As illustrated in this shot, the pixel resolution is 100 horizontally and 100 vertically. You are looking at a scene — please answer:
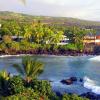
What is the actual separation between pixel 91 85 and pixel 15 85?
14259mm

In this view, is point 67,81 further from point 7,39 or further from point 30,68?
point 7,39

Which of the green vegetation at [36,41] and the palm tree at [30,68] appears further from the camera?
the green vegetation at [36,41]

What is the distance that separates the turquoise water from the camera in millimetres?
45938

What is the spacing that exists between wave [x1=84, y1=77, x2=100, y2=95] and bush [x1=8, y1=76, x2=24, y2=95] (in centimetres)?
1037

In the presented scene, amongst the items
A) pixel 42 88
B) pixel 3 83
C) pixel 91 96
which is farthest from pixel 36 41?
pixel 42 88

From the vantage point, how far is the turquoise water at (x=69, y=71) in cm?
4594

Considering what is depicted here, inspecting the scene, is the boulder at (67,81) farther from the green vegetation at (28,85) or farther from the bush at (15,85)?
the bush at (15,85)

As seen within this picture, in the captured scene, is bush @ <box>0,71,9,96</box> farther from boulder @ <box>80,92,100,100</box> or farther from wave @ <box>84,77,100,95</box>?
wave @ <box>84,77,100,95</box>

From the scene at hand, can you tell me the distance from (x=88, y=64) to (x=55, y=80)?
19549 mm

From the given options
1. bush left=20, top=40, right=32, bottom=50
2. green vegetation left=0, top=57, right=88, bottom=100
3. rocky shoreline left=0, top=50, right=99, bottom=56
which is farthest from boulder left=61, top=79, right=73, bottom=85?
bush left=20, top=40, right=32, bottom=50

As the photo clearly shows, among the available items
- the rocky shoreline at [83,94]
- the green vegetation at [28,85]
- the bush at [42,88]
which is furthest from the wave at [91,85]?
the bush at [42,88]

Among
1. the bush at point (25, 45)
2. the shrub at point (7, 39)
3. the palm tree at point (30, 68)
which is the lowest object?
the bush at point (25, 45)

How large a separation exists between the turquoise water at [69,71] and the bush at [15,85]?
337 inches

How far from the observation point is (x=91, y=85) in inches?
1861
